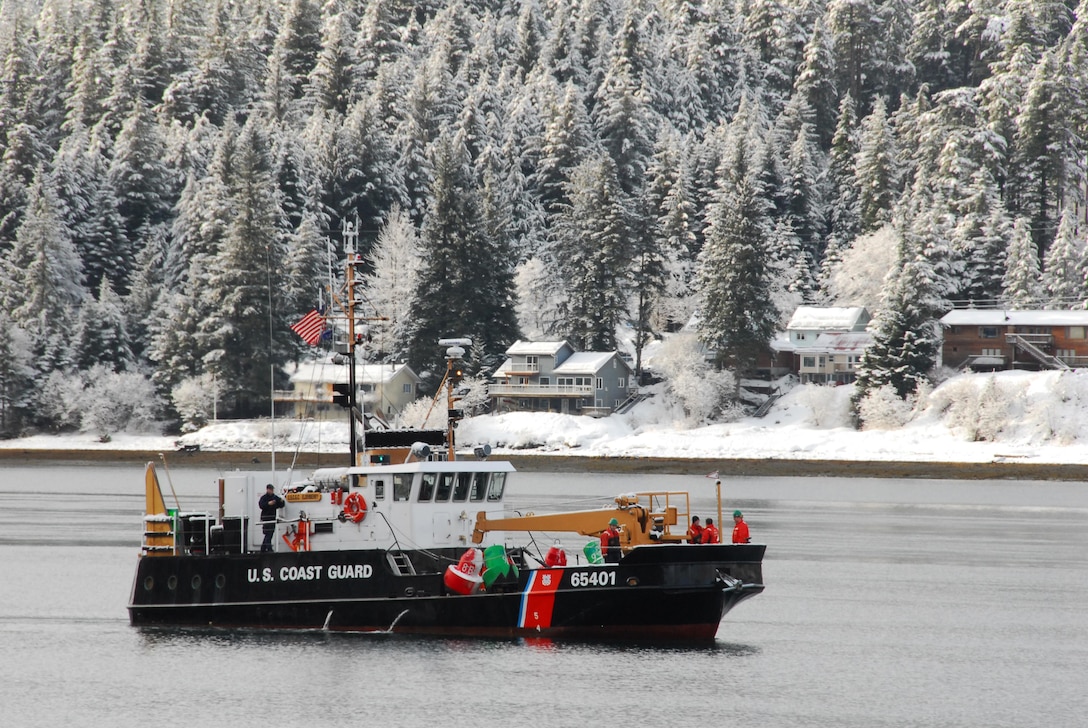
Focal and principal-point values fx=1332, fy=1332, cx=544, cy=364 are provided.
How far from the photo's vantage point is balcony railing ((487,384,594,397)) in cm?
10138

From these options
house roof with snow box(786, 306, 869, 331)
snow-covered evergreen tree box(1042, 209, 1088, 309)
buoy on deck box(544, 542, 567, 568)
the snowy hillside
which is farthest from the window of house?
snow-covered evergreen tree box(1042, 209, 1088, 309)

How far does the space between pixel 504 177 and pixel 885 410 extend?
52.1 meters

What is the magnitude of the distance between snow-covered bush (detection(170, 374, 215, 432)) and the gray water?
170 feet

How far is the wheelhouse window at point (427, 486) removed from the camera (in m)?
31.8

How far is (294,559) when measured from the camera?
31.7 metres

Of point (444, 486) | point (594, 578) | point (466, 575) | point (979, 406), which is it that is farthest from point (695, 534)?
point (979, 406)

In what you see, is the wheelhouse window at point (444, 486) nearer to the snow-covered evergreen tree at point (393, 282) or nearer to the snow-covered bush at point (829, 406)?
the snow-covered bush at point (829, 406)

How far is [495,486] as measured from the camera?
32562 mm

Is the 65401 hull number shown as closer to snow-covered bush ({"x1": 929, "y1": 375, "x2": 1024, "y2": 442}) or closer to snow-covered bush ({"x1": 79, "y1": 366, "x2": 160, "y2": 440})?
snow-covered bush ({"x1": 929, "y1": 375, "x2": 1024, "y2": 442})

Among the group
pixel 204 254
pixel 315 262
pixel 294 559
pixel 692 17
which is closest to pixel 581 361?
pixel 315 262

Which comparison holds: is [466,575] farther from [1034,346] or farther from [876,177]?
[876,177]

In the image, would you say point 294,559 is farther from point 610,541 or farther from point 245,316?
point 245,316

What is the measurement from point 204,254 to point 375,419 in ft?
270

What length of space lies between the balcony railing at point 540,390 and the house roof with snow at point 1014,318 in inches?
1083
